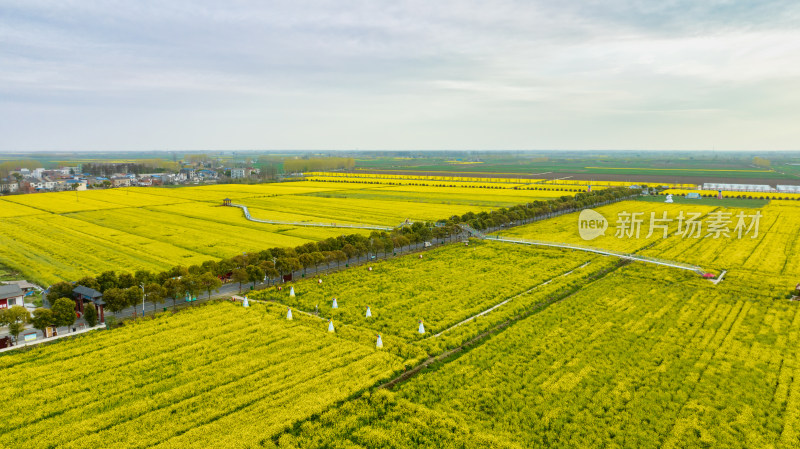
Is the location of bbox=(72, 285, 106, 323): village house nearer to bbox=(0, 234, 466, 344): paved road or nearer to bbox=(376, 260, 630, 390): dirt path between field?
bbox=(0, 234, 466, 344): paved road

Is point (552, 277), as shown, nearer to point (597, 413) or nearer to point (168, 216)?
point (597, 413)

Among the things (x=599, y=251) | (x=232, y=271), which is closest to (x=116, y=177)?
(x=232, y=271)

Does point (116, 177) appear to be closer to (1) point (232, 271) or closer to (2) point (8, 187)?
(2) point (8, 187)

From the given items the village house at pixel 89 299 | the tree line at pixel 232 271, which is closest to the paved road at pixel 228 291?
the tree line at pixel 232 271

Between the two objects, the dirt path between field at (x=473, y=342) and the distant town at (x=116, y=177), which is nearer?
the dirt path between field at (x=473, y=342)

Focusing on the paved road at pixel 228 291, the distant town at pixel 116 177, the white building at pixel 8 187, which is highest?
the distant town at pixel 116 177

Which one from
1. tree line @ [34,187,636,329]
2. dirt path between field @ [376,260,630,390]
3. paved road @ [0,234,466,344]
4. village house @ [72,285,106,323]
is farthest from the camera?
tree line @ [34,187,636,329]

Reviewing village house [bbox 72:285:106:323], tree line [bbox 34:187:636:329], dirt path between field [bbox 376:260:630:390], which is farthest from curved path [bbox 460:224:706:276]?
village house [bbox 72:285:106:323]

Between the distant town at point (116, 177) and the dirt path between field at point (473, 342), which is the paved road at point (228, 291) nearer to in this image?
the dirt path between field at point (473, 342)

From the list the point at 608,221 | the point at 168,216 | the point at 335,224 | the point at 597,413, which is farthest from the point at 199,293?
the point at 608,221

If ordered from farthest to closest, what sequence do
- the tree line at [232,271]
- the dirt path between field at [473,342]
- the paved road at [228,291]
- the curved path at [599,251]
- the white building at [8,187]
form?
1. the white building at [8,187]
2. the curved path at [599,251]
3. the tree line at [232,271]
4. the paved road at [228,291]
5. the dirt path between field at [473,342]

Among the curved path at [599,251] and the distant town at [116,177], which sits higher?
the distant town at [116,177]

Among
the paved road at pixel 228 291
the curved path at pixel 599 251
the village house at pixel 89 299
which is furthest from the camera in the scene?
the curved path at pixel 599 251
